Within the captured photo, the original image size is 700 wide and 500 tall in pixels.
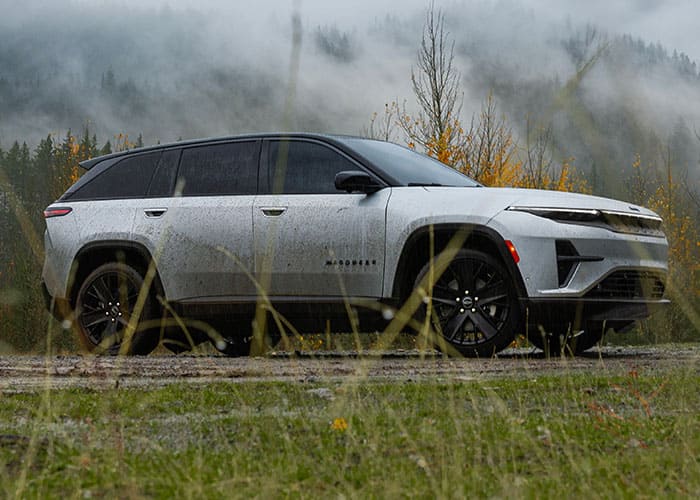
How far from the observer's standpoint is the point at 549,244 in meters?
7.23

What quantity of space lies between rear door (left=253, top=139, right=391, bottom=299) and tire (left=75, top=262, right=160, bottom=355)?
1.32 metres

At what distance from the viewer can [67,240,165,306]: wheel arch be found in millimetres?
8711

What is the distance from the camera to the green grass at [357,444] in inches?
111

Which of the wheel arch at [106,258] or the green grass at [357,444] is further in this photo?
the wheel arch at [106,258]

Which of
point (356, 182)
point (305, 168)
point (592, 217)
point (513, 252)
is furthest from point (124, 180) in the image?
point (592, 217)

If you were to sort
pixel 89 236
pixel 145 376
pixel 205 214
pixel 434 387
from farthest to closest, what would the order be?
pixel 89 236 < pixel 205 214 < pixel 145 376 < pixel 434 387

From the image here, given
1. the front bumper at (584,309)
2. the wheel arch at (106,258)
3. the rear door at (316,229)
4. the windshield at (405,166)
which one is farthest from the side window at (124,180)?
the front bumper at (584,309)

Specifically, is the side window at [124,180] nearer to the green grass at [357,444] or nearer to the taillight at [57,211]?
the taillight at [57,211]

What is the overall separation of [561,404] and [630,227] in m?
3.47

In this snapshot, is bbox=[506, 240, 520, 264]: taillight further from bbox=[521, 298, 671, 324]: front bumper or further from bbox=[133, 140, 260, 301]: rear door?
bbox=[133, 140, 260, 301]: rear door

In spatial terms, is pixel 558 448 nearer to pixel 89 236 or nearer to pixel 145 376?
pixel 145 376

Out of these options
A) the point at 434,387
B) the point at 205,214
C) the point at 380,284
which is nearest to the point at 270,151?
the point at 205,214

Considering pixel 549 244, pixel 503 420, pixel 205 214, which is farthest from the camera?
pixel 205 214

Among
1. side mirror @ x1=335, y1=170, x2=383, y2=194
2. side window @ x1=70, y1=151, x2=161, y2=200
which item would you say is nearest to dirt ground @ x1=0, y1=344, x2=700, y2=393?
side mirror @ x1=335, y1=170, x2=383, y2=194
